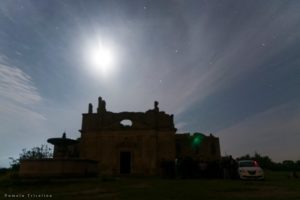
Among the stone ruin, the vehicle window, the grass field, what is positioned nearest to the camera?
the grass field

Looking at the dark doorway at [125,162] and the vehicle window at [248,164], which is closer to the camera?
the vehicle window at [248,164]

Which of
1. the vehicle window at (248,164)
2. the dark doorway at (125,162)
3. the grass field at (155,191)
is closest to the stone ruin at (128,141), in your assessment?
the dark doorway at (125,162)

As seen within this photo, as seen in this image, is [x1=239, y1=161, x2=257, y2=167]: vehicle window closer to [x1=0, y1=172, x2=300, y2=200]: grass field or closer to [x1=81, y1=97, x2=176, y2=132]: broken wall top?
[x1=0, y1=172, x2=300, y2=200]: grass field

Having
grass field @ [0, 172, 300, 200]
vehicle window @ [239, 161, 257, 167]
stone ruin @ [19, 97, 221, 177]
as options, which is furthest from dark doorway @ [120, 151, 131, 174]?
vehicle window @ [239, 161, 257, 167]

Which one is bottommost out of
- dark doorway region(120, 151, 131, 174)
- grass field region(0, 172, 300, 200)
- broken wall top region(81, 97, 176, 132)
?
grass field region(0, 172, 300, 200)

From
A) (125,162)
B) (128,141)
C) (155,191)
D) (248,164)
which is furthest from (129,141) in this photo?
(155,191)

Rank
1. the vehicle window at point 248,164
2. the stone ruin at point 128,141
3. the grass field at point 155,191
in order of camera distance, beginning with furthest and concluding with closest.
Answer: the stone ruin at point 128,141, the vehicle window at point 248,164, the grass field at point 155,191

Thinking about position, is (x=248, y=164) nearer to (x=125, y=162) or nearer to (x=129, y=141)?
(x=129, y=141)

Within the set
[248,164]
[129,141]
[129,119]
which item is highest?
[129,119]

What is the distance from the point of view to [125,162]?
103ft

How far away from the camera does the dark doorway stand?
103 feet

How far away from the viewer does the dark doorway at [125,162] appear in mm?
31250

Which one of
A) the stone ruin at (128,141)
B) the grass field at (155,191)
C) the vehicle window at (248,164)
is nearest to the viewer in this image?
the grass field at (155,191)

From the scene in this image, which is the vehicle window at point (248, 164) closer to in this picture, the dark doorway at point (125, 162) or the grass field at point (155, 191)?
the grass field at point (155, 191)
